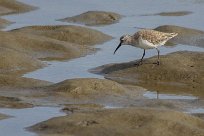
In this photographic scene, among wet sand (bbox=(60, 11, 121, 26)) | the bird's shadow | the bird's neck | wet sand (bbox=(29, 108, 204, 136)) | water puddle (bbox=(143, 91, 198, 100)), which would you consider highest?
wet sand (bbox=(60, 11, 121, 26))

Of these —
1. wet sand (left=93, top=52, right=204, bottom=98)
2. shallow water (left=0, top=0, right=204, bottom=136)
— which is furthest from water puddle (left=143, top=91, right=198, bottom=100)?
wet sand (left=93, top=52, right=204, bottom=98)

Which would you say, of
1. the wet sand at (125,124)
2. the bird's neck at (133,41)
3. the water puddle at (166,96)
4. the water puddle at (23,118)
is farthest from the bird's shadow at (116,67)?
the wet sand at (125,124)

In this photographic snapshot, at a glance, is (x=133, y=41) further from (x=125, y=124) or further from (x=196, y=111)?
(x=125, y=124)

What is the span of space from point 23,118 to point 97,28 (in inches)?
492

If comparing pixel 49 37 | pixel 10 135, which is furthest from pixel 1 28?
pixel 10 135

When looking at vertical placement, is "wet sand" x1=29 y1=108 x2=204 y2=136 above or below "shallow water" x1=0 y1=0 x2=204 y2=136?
below

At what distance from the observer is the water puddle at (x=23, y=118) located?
47.8 ft

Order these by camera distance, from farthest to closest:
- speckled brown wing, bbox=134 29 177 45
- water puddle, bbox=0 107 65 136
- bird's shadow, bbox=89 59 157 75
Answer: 1. bird's shadow, bbox=89 59 157 75
2. speckled brown wing, bbox=134 29 177 45
3. water puddle, bbox=0 107 65 136

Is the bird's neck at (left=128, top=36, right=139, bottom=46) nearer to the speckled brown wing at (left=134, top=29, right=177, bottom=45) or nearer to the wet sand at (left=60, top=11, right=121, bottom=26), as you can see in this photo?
the speckled brown wing at (left=134, top=29, right=177, bottom=45)

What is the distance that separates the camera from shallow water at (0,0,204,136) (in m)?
15.8

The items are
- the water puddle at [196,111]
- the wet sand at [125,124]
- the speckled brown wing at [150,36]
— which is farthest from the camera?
the speckled brown wing at [150,36]

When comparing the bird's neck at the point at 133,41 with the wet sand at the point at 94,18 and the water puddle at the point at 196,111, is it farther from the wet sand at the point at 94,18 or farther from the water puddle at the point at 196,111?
the wet sand at the point at 94,18

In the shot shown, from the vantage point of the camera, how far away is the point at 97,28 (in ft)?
90.9

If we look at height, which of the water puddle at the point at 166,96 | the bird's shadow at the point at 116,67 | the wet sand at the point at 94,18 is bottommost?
the water puddle at the point at 166,96
